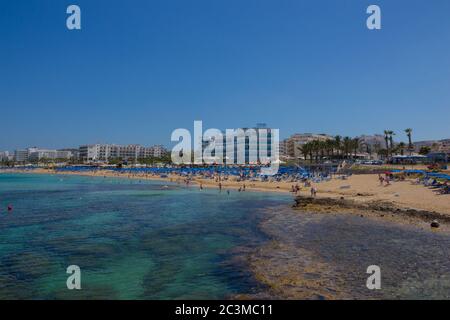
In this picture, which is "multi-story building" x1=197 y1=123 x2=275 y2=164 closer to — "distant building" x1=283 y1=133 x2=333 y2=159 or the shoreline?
"distant building" x1=283 y1=133 x2=333 y2=159

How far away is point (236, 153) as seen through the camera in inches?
5379

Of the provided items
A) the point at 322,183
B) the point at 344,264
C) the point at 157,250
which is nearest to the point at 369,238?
the point at 344,264

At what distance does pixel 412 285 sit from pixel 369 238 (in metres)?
7.11

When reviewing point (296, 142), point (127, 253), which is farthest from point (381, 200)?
point (296, 142)

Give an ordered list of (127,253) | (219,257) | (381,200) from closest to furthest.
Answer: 1. (219,257)
2. (127,253)
3. (381,200)

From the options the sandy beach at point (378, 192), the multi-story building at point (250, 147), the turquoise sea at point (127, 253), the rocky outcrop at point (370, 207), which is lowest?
the turquoise sea at point (127, 253)

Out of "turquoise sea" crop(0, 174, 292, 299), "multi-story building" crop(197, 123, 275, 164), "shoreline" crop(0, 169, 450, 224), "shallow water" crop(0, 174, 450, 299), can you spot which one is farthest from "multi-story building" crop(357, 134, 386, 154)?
"turquoise sea" crop(0, 174, 292, 299)

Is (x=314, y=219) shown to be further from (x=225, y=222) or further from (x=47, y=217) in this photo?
(x=47, y=217)

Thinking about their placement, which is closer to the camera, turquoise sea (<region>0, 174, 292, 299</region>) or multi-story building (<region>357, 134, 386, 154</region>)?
turquoise sea (<region>0, 174, 292, 299</region>)

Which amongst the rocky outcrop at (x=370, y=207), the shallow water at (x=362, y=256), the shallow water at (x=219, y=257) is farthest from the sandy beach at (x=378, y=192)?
the shallow water at (x=219, y=257)

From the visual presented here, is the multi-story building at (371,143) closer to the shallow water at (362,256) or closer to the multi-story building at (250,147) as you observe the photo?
the multi-story building at (250,147)

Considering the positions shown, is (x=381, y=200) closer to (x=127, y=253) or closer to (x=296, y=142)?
(x=127, y=253)

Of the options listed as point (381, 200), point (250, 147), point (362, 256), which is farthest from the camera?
point (250, 147)
